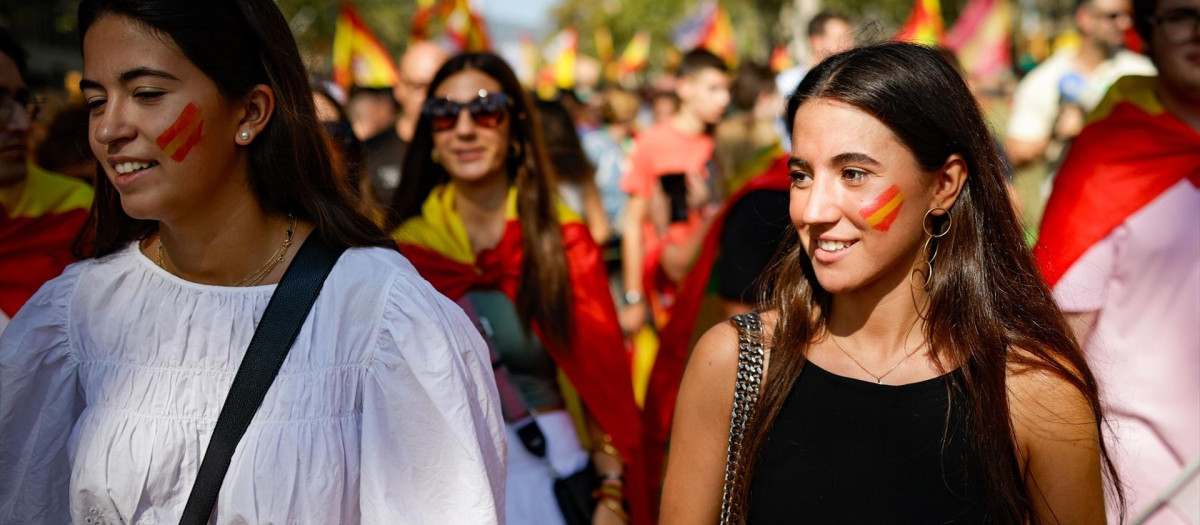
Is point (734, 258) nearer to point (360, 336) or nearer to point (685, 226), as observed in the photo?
point (360, 336)

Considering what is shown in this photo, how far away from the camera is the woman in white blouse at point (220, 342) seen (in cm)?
223

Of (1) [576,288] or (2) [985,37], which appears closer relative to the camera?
(1) [576,288]

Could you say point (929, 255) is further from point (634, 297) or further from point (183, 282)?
point (634, 297)

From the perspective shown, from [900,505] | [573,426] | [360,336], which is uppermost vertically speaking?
[360,336]

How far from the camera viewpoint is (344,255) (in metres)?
2.40

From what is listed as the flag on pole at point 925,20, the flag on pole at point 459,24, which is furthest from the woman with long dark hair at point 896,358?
the flag on pole at point 925,20

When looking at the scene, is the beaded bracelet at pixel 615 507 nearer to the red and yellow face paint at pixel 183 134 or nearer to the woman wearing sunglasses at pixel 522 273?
the woman wearing sunglasses at pixel 522 273

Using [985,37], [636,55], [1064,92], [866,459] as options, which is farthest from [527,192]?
[636,55]

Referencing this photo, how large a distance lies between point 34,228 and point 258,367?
183 centimetres

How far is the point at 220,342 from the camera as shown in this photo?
2.31 meters

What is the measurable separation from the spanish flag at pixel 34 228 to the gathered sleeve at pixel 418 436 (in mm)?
1538

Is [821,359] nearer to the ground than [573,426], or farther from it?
farther from it

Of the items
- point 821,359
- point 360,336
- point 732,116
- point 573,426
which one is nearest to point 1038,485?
point 821,359

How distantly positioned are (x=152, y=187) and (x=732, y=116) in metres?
6.12
